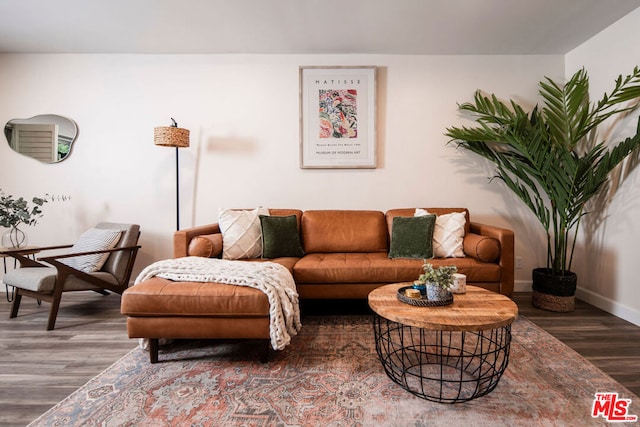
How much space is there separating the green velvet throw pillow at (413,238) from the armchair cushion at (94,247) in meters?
2.58

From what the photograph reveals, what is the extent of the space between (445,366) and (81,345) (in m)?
2.41

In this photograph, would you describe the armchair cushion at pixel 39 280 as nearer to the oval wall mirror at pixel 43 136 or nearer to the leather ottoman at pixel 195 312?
the leather ottoman at pixel 195 312

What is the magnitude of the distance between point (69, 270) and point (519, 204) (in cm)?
430

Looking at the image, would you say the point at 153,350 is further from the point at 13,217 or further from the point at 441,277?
the point at 13,217

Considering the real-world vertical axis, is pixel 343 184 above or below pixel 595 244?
above

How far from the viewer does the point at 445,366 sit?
180cm

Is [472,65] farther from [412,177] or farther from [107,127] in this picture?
[107,127]

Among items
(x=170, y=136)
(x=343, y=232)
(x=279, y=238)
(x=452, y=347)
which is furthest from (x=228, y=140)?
(x=452, y=347)

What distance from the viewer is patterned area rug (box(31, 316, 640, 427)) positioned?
1.39 metres

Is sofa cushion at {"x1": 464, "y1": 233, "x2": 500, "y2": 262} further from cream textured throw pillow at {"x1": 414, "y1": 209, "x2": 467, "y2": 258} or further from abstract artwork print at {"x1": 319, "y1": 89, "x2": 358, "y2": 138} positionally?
abstract artwork print at {"x1": 319, "y1": 89, "x2": 358, "y2": 138}

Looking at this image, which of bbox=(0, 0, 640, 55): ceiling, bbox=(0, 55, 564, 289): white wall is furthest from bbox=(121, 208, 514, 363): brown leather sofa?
bbox=(0, 0, 640, 55): ceiling

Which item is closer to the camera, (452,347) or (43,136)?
(452,347)

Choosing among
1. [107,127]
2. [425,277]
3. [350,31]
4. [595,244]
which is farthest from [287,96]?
[595,244]

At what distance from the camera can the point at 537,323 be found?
245cm
